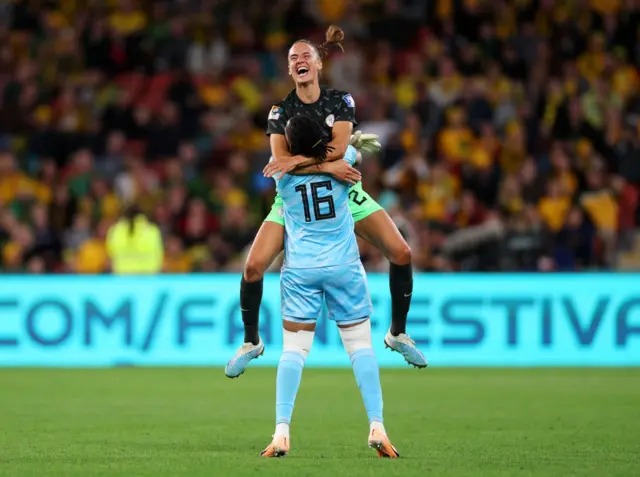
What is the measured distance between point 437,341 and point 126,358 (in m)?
3.56

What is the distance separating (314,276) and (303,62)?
4.01 ft

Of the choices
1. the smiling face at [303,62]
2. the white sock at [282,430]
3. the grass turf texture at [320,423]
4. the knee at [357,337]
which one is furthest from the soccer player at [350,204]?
the grass turf texture at [320,423]

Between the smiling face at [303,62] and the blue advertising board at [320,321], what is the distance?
7672 mm

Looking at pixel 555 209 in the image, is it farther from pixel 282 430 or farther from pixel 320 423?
pixel 282 430

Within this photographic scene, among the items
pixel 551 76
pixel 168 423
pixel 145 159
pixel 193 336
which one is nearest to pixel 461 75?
pixel 551 76

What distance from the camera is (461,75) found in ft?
64.1

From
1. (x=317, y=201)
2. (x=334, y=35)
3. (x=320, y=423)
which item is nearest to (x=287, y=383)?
(x=317, y=201)

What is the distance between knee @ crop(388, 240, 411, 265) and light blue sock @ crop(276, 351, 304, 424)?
0.96 m

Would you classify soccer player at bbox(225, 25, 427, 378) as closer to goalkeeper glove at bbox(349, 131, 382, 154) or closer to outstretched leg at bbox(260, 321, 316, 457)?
goalkeeper glove at bbox(349, 131, 382, 154)

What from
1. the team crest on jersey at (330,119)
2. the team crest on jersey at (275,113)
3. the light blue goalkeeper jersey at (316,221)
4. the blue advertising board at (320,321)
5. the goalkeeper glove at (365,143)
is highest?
the team crest on jersey at (275,113)

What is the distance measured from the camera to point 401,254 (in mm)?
8211

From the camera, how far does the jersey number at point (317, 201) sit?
7641mm

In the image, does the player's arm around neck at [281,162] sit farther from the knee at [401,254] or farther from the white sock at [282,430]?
the white sock at [282,430]

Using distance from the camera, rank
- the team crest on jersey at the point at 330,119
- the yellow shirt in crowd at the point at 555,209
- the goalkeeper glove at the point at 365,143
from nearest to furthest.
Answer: the team crest on jersey at the point at 330,119
the goalkeeper glove at the point at 365,143
the yellow shirt in crowd at the point at 555,209
